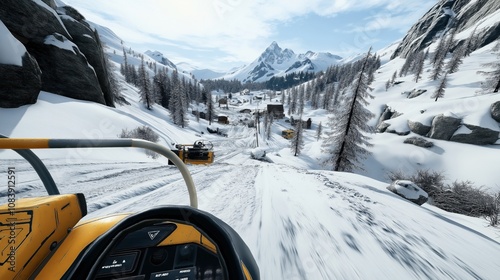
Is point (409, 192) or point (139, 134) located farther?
point (139, 134)

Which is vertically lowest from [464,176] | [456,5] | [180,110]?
[464,176]

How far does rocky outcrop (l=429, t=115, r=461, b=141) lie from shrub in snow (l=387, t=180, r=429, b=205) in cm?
3328

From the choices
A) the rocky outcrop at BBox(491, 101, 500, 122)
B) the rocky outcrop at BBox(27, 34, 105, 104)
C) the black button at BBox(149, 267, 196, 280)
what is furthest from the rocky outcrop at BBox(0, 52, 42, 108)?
the rocky outcrop at BBox(491, 101, 500, 122)

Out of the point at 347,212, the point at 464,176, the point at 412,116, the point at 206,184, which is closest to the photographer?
the point at 347,212

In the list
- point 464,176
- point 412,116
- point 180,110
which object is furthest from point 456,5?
point 180,110

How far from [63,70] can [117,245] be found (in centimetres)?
2623

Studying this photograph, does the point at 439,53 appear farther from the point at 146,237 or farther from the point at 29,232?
the point at 29,232

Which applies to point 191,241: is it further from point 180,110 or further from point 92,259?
point 180,110

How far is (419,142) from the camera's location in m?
28.8

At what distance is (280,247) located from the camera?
2.44 m

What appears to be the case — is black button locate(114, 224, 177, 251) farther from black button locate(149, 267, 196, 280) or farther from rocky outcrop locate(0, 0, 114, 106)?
rocky outcrop locate(0, 0, 114, 106)

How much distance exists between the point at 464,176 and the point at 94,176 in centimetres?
3518

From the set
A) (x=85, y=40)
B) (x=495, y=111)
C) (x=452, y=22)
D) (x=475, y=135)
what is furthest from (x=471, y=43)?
(x=85, y=40)

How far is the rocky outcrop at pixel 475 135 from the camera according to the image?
89.4ft
